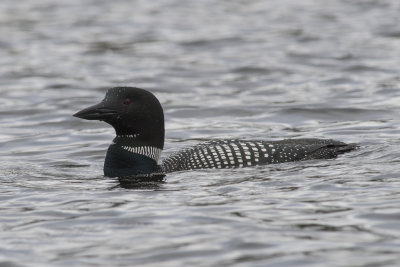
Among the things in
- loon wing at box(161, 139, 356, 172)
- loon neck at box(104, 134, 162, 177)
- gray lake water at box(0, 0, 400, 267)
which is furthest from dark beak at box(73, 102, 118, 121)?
loon wing at box(161, 139, 356, 172)

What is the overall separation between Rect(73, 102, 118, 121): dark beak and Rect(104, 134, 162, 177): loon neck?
0.87 feet

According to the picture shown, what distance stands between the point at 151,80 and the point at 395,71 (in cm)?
303

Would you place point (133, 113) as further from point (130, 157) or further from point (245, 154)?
A: point (245, 154)

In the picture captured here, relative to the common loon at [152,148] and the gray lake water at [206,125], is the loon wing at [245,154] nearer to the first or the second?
the common loon at [152,148]

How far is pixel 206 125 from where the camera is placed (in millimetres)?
10359

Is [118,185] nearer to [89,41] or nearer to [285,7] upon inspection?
[89,41]

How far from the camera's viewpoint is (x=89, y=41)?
1614 cm

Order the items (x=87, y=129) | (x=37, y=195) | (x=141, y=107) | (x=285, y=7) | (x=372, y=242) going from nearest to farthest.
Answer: (x=372, y=242) < (x=37, y=195) < (x=141, y=107) < (x=87, y=129) < (x=285, y=7)

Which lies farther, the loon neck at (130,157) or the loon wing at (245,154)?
the loon neck at (130,157)

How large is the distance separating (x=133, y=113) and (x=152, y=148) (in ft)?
1.06

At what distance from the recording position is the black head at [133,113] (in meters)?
7.66

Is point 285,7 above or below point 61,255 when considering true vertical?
above

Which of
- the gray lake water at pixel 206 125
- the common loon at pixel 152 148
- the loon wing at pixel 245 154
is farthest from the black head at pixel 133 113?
the gray lake water at pixel 206 125

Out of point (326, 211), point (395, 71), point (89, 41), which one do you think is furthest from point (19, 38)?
point (326, 211)
